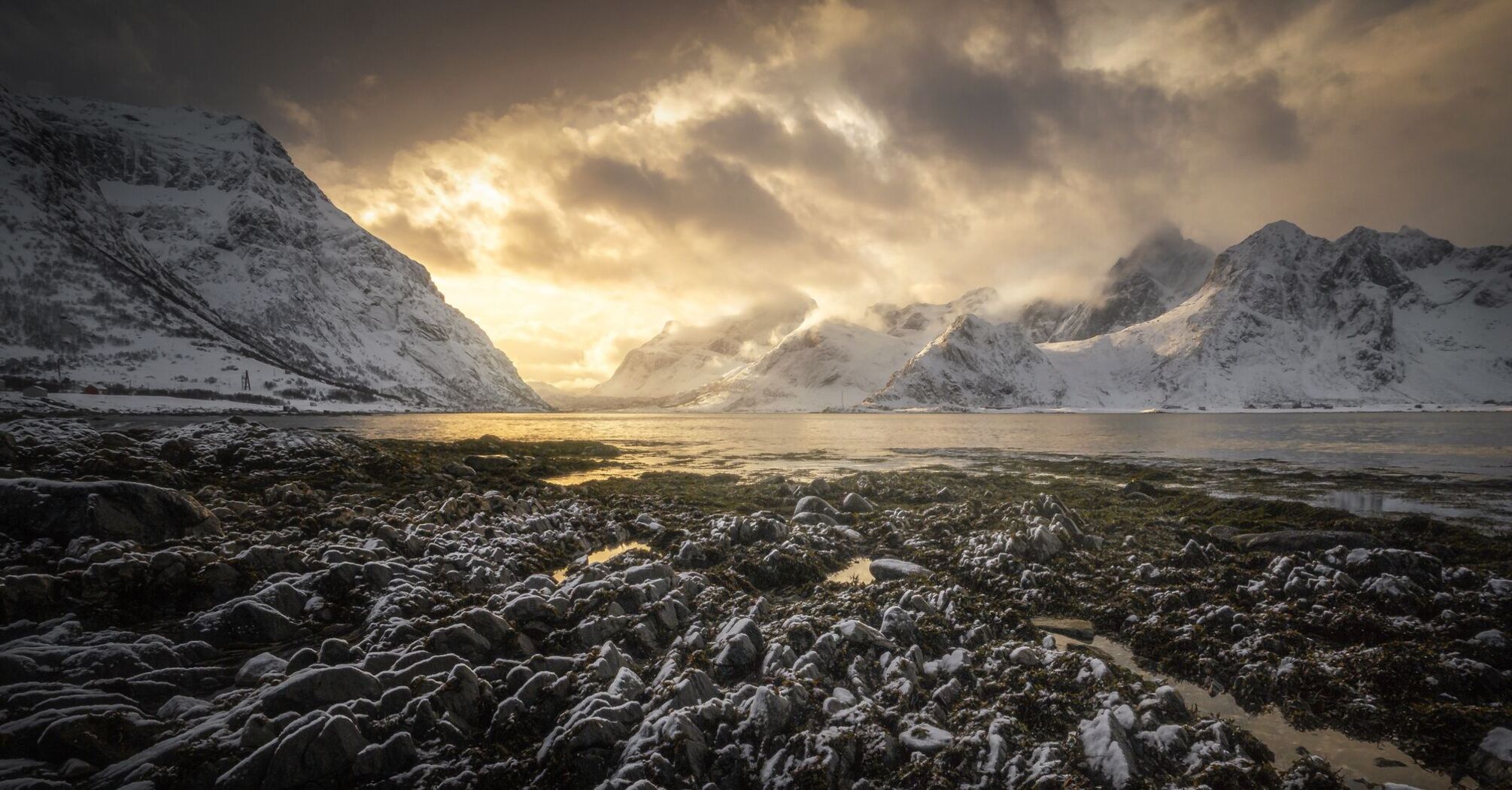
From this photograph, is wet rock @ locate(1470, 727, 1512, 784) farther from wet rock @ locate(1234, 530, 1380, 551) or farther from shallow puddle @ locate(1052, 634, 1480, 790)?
wet rock @ locate(1234, 530, 1380, 551)

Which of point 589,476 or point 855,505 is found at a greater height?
point 855,505

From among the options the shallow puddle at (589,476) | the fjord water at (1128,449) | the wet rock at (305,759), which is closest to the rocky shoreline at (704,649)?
the wet rock at (305,759)

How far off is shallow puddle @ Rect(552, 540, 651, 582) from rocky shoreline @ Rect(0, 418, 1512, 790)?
246 millimetres

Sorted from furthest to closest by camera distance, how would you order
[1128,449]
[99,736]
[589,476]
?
[1128,449] < [589,476] < [99,736]

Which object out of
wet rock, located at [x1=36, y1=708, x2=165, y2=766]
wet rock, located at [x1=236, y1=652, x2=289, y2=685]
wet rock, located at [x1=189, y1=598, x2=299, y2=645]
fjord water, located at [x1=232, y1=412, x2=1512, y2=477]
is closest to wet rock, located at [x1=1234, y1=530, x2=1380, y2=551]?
wet rock, located at [x1=236, y1=652, x2=289, y2=685]

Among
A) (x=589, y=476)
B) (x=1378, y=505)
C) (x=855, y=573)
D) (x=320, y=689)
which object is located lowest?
(x=589, y=476)

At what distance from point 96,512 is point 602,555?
1084 centimetres

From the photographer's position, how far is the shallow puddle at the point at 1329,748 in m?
6.16

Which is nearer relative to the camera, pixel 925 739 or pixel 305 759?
pixel 305 759

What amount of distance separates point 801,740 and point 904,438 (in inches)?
2856

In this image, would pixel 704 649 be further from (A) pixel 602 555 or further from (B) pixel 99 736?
(A) pixel 602 555

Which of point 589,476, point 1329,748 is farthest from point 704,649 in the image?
point 589,476

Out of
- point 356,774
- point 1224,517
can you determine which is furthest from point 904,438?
point 356,774

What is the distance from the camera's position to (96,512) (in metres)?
11.6
